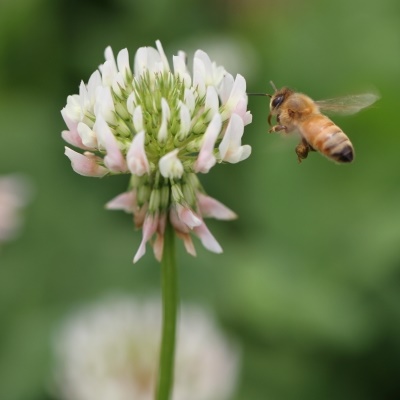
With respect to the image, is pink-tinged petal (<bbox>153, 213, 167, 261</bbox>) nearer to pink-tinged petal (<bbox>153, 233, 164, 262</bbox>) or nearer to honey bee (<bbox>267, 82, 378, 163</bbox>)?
pink-tinged petal (<bbox>153, 233, 164, 262</bbox>)

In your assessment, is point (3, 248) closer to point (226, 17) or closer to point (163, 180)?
point (226, 17)

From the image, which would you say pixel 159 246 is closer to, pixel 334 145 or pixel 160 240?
pixel 160 240

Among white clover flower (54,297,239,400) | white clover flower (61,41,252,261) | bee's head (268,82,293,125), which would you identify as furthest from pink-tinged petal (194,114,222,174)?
white clover flower (54,297,239,400)

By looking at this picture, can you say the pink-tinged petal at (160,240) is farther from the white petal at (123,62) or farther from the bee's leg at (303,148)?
the bee's leg at (303,148)

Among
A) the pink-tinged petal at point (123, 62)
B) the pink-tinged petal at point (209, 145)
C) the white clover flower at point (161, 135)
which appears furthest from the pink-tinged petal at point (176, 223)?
the pink-tinged petal at point (123, 62)

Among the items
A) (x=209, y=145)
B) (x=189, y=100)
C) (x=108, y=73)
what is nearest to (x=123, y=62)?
(x=108, y=73)

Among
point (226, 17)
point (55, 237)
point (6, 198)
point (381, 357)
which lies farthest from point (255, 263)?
point (226, 17)
